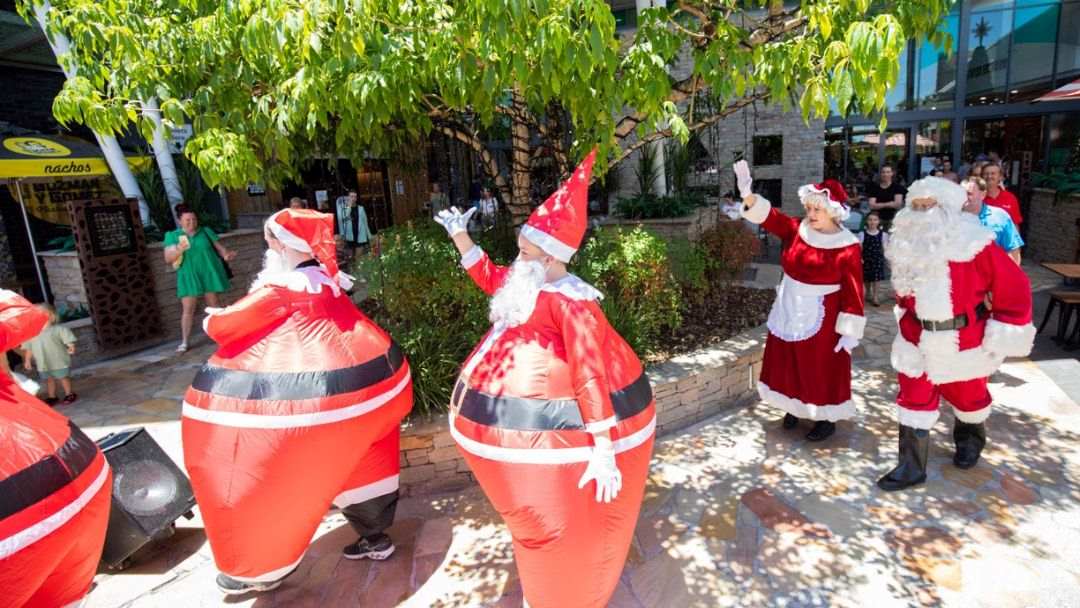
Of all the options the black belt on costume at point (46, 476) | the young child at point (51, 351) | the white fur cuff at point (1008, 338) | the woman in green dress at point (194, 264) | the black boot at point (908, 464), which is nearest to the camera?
the black belt on costume at point (46, 476)

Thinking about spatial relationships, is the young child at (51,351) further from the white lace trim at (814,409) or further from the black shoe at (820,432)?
the black shoe at (820,432)

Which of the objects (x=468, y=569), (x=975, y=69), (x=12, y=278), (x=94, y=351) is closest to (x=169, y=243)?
(x=94, y=351)

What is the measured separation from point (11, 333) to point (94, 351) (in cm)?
590

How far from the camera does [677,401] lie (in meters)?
4.70

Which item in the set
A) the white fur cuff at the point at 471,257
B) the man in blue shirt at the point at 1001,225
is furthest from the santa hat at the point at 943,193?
the white fur cuff at the point at 471,257

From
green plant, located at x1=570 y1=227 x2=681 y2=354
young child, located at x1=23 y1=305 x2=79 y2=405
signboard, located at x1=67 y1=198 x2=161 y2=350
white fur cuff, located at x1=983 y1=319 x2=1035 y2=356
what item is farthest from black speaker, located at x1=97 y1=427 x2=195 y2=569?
white fur cuff, located at x1=983 y1=319 x2=1035 y2=356

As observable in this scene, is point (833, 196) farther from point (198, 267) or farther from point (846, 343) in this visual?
point (198, 267)

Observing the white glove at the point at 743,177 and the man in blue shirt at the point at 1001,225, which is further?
the man in blue shirt at the point at 1001,225

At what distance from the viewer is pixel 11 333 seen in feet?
7.73

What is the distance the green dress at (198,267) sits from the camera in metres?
7.08

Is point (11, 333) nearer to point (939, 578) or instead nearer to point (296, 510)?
point (296, 510)

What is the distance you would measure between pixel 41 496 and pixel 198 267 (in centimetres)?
566

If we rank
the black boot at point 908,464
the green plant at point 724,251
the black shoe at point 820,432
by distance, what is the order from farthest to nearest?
the green plant at point 724,251 → the black shoe at point 820,432 → the black boot at point 908,464

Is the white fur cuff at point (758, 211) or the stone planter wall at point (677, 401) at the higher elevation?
the white fur cuff at point (758, 211)
